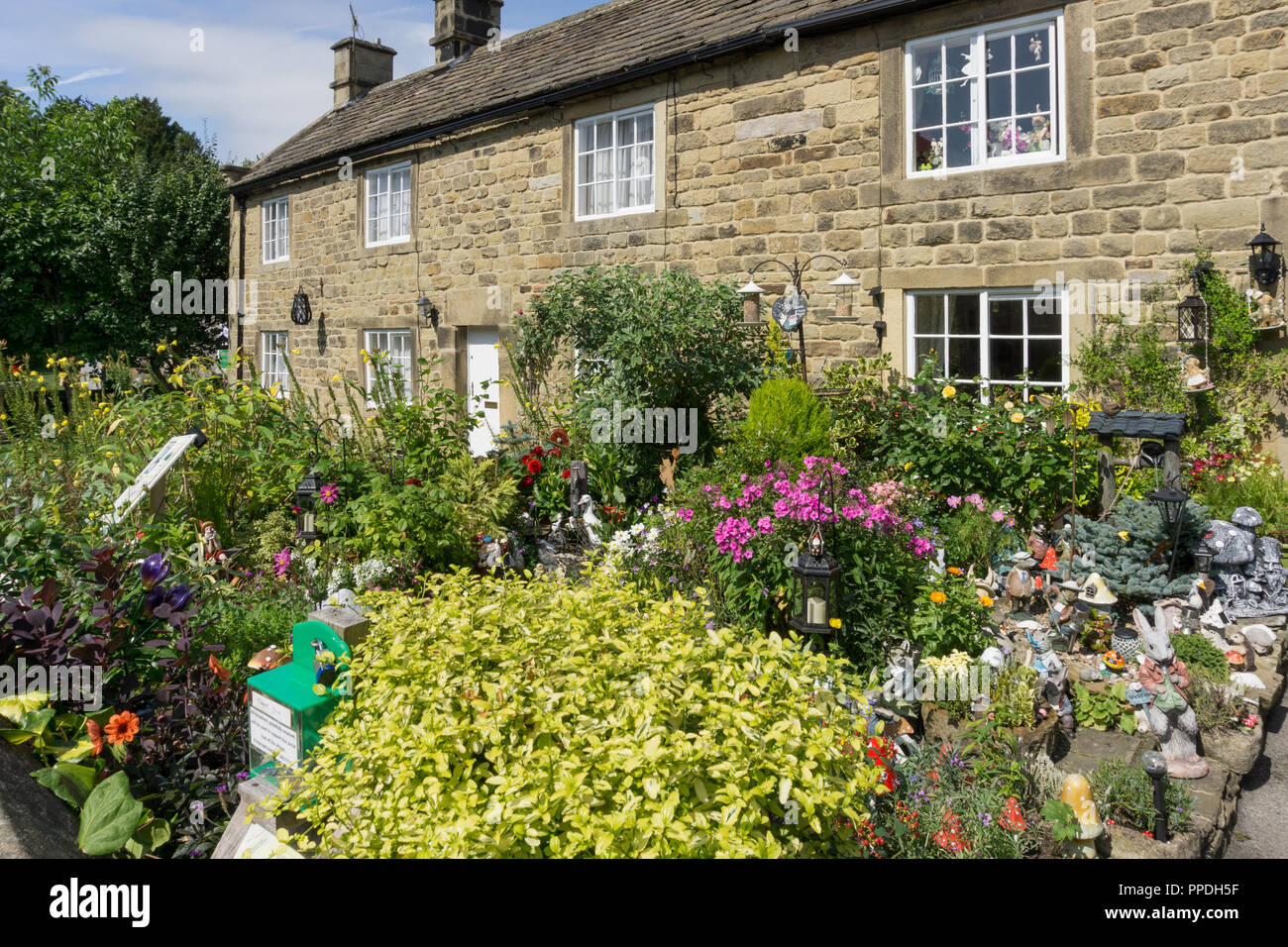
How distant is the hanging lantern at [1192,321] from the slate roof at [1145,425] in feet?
3.28

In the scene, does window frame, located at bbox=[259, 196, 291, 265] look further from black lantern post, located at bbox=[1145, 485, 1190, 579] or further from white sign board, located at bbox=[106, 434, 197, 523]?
black lantern post, located at bbox=[1145, 485, 1190, 579]

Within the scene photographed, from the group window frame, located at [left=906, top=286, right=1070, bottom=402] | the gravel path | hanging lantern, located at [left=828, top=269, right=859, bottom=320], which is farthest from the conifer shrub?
the gravel path

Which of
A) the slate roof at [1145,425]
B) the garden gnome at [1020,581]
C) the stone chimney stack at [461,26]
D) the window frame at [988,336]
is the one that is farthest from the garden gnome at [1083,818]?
the stone chimney stack at [461,26]

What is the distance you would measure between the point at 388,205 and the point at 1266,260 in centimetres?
1206

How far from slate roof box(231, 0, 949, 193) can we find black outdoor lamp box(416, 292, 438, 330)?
2483mm

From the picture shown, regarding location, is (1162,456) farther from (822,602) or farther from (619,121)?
(619,121)

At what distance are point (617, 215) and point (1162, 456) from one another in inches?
259

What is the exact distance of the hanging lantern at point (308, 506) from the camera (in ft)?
20.7

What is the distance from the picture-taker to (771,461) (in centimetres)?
673

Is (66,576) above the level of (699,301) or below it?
below

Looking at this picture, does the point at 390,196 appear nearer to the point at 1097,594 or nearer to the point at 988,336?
the point at 988,336

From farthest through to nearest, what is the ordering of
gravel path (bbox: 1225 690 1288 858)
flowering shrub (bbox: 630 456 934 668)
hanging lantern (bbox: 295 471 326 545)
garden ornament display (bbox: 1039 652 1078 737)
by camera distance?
hanging lantern (bbox: 295 471 326 545)
flowering shrub (bbox: 630 456 934 668)
garden ornament display (bbox: 1039 652 1078 737)
gravel path (bbox: 1225 690 1288 858)

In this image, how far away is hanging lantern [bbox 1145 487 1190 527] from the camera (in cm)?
586
